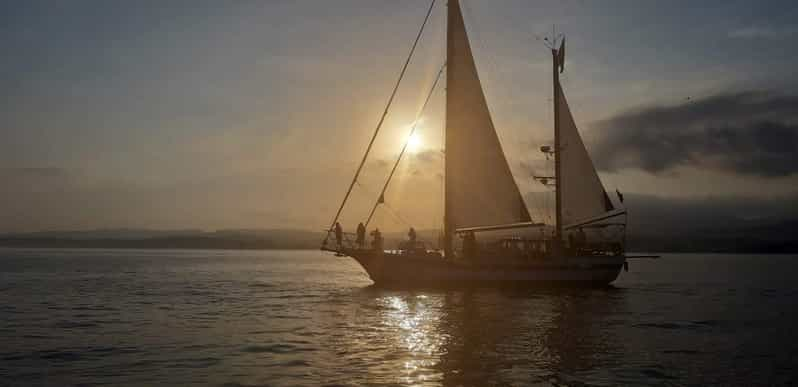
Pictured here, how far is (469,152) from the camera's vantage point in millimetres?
44375

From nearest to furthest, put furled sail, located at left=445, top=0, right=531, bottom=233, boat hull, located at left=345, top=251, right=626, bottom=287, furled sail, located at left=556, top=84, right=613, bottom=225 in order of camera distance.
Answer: boat hull, located at left=345, top=251, right=626, bottom=287 < furled sail, located at left=445, top=0, right=531, bottom=233 < furled sail, located at left=556, top=84, right=613, bottom=225

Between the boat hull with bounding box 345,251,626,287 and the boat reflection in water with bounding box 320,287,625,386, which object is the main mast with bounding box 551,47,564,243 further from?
the boat reflection in water with bounding box 320,287,625,386

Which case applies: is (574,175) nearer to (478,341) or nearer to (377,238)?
(377,238)

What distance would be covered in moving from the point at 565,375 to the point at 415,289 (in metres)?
25.7

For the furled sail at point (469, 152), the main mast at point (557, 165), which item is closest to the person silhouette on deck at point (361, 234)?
the furled sail at point (469, 152)

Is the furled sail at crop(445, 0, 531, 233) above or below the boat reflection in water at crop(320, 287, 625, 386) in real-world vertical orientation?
above

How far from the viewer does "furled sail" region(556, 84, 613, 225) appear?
4984 centimetres

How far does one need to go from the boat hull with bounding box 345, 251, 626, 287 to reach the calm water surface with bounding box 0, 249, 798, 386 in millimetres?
1797

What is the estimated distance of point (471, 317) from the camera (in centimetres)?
3000

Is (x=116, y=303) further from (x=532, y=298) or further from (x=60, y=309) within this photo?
(x=532, y=298)

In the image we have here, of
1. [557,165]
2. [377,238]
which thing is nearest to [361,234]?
[377,238]

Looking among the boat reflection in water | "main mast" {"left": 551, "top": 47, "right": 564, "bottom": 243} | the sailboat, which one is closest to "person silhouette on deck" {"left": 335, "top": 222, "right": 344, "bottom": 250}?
the sailboat

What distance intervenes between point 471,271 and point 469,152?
26.4 ft

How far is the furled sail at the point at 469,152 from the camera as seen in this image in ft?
143
